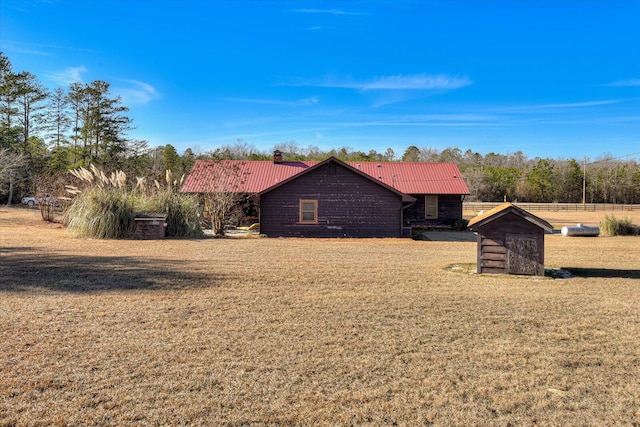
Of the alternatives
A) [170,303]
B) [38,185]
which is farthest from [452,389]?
[38,185]

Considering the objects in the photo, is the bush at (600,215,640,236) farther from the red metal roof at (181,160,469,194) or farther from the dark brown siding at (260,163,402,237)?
the dark brown siding at (260,163,402,237)

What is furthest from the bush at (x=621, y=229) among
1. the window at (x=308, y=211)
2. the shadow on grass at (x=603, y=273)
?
the window at (x=308, y=211)

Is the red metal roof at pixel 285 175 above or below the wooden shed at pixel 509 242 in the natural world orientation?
above

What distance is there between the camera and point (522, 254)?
1075cm

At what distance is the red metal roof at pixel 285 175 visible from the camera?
24.6 metres

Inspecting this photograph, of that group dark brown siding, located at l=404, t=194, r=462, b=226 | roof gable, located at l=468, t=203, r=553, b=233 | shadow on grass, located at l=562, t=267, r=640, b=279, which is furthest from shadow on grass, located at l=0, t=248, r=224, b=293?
dark brown siding, located at l=404, t=194, r=462, b=226

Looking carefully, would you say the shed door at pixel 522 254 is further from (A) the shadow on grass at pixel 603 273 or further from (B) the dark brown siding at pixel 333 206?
(B) the dark brown siding at pixel 333 206

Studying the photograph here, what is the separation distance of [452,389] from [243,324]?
9.59 feet

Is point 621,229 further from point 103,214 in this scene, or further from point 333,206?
point 103,214

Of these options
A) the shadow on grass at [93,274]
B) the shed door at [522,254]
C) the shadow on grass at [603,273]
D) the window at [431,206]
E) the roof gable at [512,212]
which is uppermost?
the window at [431,206]

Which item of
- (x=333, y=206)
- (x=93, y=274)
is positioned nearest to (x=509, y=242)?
(x=93, y=274)

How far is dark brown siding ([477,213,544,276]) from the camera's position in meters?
10.7

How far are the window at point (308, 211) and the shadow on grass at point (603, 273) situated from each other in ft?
36.5

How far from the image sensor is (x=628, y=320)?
6750 millimetres
